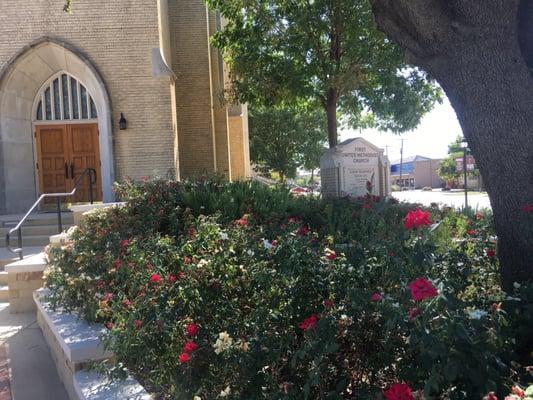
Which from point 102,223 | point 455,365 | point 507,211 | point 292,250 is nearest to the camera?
point 455,365

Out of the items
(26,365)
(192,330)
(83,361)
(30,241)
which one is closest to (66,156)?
(30,241)

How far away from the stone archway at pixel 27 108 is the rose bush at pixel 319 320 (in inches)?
391

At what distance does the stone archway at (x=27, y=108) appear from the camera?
13414mm

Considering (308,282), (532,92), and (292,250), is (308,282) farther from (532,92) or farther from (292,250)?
(532,92)

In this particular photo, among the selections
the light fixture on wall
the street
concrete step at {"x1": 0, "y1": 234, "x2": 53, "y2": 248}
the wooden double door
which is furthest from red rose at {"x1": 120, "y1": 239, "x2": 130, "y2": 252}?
the wooden double door

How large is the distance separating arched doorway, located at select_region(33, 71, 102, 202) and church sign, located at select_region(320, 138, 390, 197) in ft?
22.8

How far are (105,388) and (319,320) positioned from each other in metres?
1.73

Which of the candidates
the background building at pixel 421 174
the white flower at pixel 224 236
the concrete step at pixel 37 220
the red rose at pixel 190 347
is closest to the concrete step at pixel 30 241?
the concrete step at pixel 37 220

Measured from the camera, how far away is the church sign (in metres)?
11.9

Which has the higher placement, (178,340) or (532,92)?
(532,92)

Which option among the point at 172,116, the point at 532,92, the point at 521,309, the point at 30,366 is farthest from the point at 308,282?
the point at 172,116

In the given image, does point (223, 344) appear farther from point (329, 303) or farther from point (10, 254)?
point (10, 254)

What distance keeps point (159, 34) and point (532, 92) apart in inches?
462

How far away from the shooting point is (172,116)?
13742 mm
